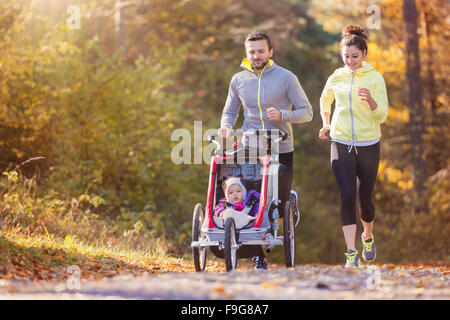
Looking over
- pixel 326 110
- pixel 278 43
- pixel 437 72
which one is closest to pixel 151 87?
pixel 326 110

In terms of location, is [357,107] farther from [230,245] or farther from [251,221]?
[230,245]

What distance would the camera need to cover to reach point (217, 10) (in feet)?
83.2

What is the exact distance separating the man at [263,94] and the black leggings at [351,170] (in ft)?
1.69

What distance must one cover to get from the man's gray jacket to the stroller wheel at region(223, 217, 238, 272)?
52.3 inches

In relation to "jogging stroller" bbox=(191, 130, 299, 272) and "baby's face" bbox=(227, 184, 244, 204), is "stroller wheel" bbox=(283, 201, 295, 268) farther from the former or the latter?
"baby's face" bbox=(227, 184, 244, 204)

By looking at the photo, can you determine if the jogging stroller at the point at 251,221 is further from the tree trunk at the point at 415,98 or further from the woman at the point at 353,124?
the tree trunk at the point at 415,98

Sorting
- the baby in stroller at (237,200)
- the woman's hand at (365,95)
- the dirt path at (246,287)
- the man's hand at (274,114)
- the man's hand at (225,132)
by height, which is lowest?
the dirt path at (246,287)

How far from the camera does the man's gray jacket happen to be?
751 cm

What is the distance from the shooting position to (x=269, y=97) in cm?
752

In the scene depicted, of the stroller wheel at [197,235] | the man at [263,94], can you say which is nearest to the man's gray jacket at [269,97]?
the man at [263,94]

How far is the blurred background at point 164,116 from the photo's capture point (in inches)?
446

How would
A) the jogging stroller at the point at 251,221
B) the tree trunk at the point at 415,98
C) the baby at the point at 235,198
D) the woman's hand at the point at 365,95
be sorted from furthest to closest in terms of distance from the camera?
the tree trunk at the point at 415,98 → the baby at the point at 235,198 → the woman's hand at the point at 365,95 → the jogging stroller at the point at 251,221

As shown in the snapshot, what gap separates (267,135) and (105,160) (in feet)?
20.2

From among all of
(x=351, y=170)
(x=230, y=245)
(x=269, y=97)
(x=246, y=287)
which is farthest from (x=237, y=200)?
(x=246, y=287)
